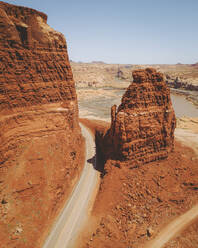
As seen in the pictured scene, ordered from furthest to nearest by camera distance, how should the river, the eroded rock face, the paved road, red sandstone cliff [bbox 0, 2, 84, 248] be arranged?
the river, the eroded rock face, red sandstone cliff [bbox 0, 2, 84, 248], the paved road

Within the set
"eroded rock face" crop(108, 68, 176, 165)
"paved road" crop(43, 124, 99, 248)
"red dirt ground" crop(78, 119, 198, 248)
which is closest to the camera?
"paved road" crop(43, 124, 99, 248)

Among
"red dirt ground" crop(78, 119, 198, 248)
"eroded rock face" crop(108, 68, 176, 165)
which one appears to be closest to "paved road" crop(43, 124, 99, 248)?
"red dirt ground" crop(78, 119, 198, 248)

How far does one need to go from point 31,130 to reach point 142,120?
17755mm

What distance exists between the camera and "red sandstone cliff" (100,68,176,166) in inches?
1033

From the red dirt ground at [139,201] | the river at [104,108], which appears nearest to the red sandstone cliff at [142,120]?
the red dirt ground at [139,201]

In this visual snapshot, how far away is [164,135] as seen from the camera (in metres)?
28.7

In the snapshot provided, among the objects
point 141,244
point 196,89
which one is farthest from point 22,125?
point 196,89

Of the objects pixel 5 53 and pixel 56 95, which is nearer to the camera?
pixel 5 53

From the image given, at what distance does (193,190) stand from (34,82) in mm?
31406

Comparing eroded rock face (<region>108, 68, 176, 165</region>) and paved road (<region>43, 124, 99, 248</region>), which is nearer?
paved road (<region>43, 124, 99, 248</region>)

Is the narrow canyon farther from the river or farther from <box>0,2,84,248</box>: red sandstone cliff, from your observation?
the river

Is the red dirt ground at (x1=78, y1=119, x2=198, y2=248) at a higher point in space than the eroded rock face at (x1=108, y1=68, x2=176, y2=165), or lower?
lower

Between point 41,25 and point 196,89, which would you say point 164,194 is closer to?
point 41,25

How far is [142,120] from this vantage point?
26.5 meters
